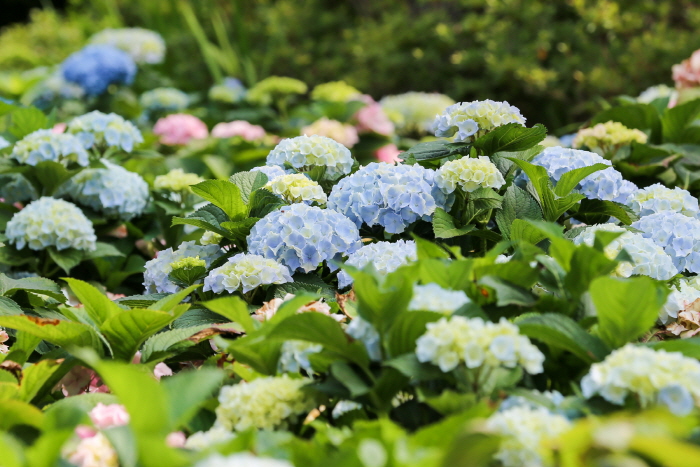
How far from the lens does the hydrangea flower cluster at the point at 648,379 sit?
2.92 ft

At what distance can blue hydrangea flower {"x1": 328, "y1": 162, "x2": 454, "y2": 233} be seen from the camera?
1604mm

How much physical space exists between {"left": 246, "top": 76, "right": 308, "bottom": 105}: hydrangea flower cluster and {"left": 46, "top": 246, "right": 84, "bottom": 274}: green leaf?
198cm

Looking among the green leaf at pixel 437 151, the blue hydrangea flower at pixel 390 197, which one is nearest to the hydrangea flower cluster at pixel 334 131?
the green leaf at pixel 437 151

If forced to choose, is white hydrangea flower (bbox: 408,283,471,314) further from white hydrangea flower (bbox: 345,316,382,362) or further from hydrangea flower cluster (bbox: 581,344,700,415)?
hydrangea flower cluster (bbox: 581,344,700,415)

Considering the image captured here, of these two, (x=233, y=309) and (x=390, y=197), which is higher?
(x=233, y=309)

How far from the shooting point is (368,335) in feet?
3.42

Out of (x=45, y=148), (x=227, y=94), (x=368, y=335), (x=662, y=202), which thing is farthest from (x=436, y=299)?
(x=227, y=94)

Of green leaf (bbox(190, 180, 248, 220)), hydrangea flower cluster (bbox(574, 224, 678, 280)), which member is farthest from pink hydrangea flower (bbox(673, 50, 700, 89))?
green leaf (bbox(190, 180, 248, 220))

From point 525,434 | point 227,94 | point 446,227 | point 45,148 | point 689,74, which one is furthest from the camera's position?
point 227,94

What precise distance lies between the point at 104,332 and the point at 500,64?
12.8 ft

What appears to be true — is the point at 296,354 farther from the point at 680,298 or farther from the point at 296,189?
the point at 680,298

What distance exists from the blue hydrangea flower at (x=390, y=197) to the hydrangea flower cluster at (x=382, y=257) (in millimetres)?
115

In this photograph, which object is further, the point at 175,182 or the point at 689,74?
the point at 689,74

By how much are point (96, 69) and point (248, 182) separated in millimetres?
2589
